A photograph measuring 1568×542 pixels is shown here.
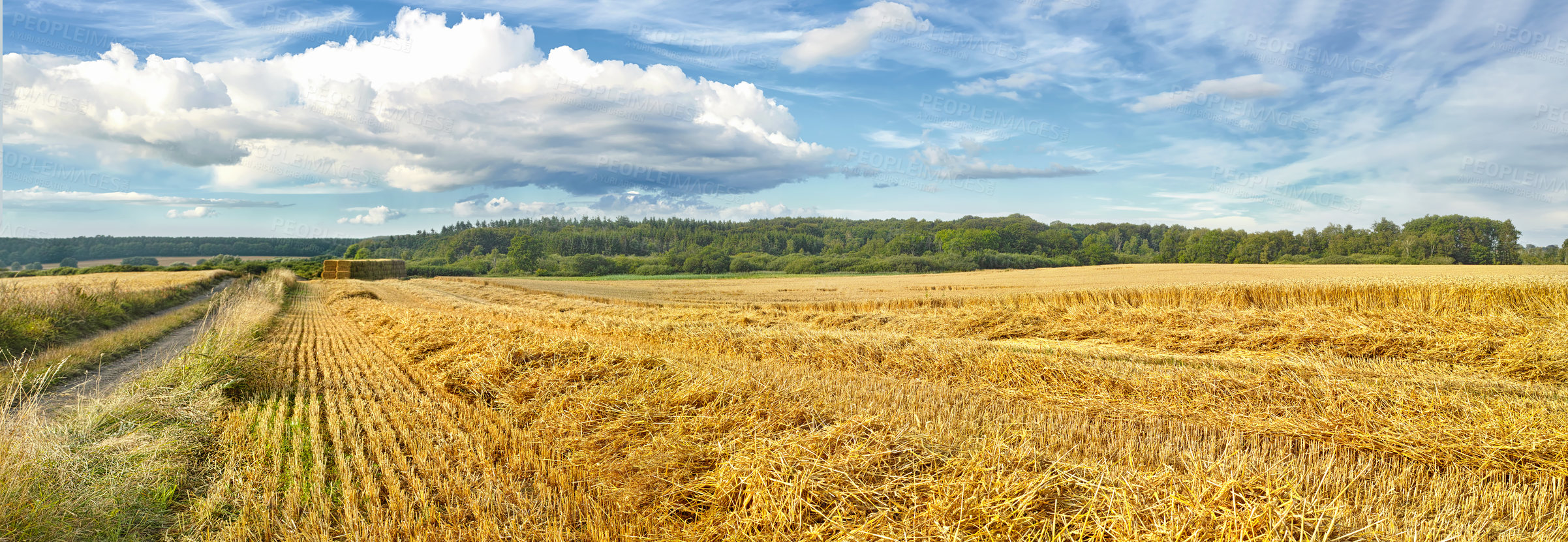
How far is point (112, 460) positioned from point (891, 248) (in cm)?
9743

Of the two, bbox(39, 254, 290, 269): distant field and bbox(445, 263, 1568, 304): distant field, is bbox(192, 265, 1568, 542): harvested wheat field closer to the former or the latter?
bbox(445, 263, 1568, 304): distant field

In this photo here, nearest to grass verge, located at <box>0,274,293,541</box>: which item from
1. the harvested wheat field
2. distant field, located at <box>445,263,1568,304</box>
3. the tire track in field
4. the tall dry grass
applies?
the harvested wheat field

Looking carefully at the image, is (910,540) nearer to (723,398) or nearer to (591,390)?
(723,398)

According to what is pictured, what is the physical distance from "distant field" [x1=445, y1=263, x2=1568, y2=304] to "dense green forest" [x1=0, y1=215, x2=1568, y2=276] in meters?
27.5

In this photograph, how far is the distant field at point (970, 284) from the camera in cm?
2821

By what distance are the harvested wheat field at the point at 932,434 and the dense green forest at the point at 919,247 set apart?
5957cm

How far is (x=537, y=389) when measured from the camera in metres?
7.54

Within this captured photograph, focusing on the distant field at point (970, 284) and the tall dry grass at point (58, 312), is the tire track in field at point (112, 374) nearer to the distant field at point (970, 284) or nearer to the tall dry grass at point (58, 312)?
the tall dry grass at point (58, 312)

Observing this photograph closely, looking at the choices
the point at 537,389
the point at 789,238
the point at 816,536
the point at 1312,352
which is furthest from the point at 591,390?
the point at 789,238

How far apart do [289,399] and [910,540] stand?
8909 mm

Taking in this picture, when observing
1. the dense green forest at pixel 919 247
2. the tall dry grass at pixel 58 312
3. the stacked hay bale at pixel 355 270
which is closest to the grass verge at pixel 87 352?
the tall dry grass at pixel 58 312

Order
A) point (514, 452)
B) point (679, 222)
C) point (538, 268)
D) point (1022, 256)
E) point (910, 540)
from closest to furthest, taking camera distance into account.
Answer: point (910, 540) < point (514, 452) < point (1022, 256) < point (538, 268) < point (679, 222)

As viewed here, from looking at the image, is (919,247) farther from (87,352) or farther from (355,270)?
(87,352)

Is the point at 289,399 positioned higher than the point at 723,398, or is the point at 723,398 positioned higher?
the point at 723,398
